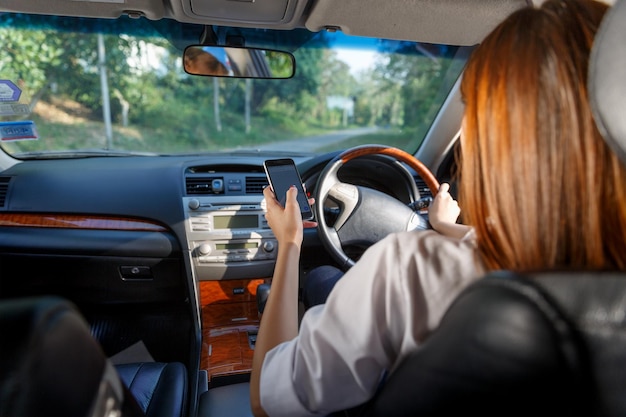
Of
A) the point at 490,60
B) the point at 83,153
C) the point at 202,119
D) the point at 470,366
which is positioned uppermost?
the point at 490,60

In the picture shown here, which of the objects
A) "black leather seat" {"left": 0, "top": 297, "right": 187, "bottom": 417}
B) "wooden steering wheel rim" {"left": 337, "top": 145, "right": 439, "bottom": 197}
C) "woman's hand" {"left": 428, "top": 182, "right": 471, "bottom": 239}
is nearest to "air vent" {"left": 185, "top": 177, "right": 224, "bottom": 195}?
"wooden steering wheel rim" {"left": 337, "top": 145, "right": 439, "bottom": 197}

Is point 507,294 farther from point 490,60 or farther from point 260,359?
point 260,359

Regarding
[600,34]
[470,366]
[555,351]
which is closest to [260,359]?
[470,366]

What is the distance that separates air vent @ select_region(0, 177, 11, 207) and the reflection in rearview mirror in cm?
128

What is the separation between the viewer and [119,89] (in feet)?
39.8

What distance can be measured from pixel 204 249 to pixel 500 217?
2.26m

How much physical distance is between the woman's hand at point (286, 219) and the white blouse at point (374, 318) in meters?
0.67

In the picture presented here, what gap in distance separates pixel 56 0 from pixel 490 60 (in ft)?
6.88

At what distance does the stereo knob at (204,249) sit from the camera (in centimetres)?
290

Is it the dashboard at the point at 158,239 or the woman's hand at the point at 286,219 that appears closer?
the woman's hand at the point at 286,219

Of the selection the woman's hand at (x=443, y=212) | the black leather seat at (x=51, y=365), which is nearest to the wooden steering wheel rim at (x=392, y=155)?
the woman's hand at (x=443, y=212)

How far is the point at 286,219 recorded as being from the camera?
1848 mm

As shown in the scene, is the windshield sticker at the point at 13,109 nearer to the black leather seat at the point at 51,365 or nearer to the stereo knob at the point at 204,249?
the stereo knob at the point at 204,249

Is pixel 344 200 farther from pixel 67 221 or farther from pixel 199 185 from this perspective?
pixel 67 221
